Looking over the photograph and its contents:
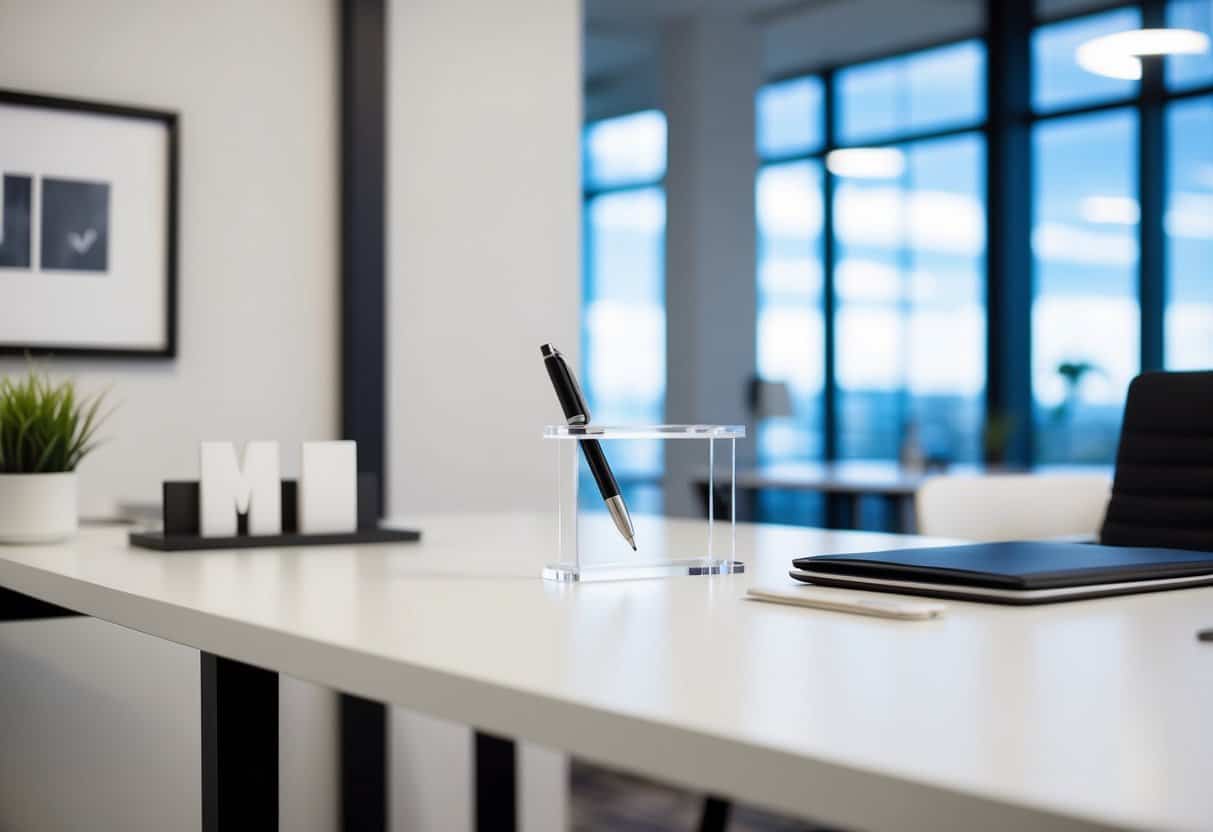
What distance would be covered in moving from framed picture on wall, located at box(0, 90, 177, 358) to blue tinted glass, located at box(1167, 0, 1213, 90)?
5.26m

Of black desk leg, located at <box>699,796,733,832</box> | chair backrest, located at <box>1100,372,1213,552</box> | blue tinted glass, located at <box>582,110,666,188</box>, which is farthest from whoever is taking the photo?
blue tinted glass, located at <box>582,110,666,188</box>

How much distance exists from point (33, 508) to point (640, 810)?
2.24m

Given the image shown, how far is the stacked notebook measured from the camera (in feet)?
3.49

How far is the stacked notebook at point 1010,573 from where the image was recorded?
1063 mm

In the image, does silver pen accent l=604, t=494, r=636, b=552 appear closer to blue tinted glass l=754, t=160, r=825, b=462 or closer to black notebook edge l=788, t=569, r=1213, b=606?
black notebook edge l=788, t=569, r=1213, b=606

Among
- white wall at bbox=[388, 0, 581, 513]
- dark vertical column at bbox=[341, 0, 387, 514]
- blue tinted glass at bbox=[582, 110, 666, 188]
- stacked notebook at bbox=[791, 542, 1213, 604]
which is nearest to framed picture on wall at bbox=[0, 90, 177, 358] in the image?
dark vertical column at bbox=[341, 0, 387, 514]

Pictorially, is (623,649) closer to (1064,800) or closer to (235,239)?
(1064,800)

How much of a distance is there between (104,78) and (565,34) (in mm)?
1056

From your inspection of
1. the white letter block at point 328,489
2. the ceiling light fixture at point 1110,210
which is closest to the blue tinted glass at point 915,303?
the ceiling light fixture at point 1110,210

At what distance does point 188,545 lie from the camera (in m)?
1.54

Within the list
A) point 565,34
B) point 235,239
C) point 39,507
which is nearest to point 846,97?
point 565,34

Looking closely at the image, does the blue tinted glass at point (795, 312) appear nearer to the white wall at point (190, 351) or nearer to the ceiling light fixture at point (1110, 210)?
the ceiling light fixture at point (1110, 210)

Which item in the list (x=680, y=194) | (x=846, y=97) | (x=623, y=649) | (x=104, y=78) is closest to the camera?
(x=623, y=649)

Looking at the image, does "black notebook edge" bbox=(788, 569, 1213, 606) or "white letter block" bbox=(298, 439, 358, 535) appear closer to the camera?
"black notebook edge" bbox=(788, 569, 1213, 606)
